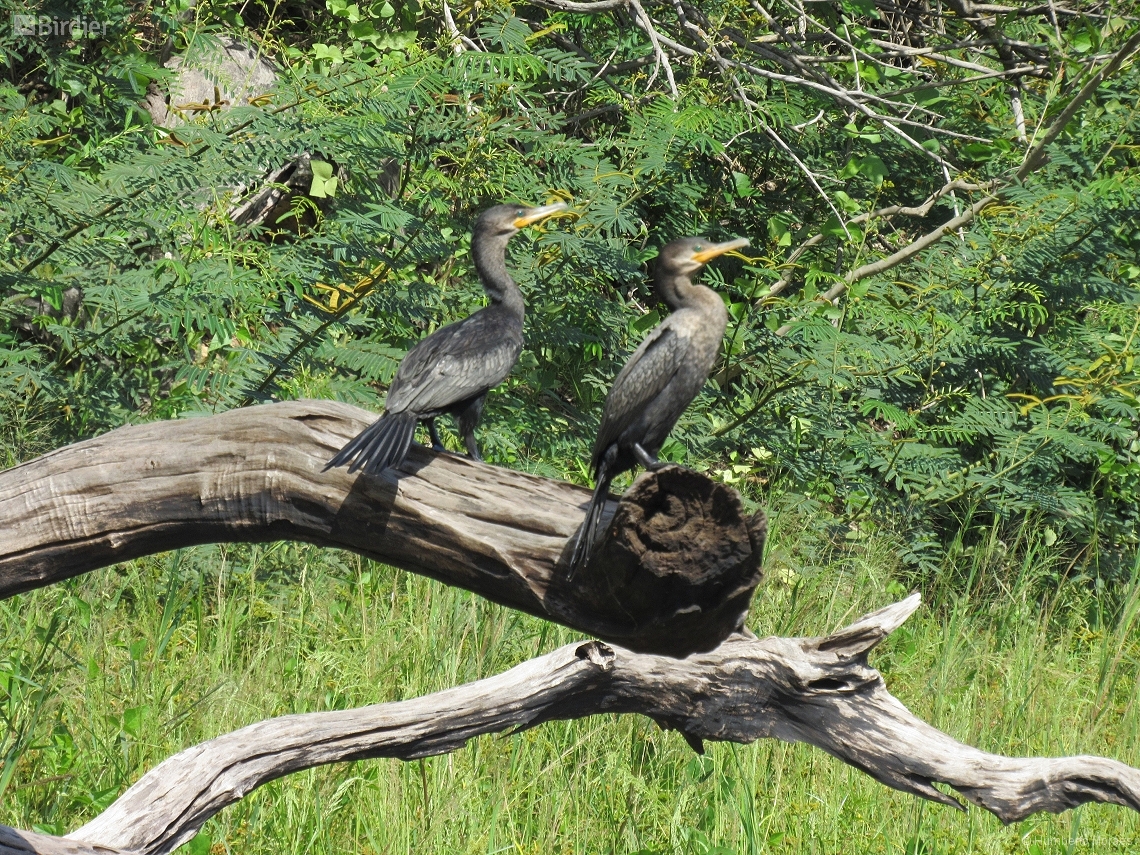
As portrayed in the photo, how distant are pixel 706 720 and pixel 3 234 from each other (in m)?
3.04

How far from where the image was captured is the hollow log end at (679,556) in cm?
201

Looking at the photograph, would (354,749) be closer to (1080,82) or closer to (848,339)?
(848,339)

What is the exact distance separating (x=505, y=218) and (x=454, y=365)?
102 cm

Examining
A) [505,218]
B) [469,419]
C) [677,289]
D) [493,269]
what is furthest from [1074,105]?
[469,419]

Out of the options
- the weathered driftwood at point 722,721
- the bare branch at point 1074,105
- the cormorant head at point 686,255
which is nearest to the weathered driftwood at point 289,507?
the weathered driftwood at point 722,721

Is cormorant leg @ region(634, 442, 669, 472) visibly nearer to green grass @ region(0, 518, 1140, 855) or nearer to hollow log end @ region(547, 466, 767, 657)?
green grass @ region(0, 518, 1140, 855)

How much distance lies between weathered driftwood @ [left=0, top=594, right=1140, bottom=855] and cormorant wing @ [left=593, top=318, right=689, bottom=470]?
37.2 inches

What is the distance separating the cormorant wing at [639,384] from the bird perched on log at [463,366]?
382 mm

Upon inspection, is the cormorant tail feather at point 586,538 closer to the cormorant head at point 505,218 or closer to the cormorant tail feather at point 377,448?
the cormorant tail feather at point 377,448

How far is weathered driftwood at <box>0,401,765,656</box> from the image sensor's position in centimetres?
242

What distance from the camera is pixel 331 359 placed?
14.7 feet

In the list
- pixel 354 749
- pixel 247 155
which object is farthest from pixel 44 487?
pixel 247 155

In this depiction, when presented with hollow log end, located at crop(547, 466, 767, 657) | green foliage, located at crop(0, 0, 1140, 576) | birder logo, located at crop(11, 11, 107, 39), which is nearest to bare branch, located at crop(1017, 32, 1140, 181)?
green foliage, located at crop(0, 0, 1140, 576)

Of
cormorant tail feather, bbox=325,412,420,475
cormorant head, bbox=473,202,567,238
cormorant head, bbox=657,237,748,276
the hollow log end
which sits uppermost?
the hollow log end
